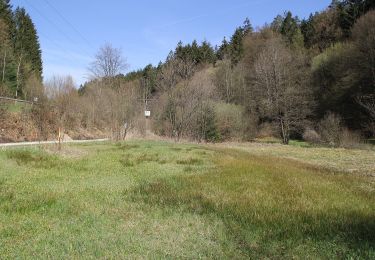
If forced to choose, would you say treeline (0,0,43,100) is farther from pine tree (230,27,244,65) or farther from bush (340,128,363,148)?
pine tree (230,27,244,65)

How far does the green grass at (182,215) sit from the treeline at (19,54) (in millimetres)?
30351

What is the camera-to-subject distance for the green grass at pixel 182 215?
625 centimetres

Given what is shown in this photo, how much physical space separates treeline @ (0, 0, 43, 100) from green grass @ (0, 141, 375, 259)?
30.4 metres

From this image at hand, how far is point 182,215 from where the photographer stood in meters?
8.52

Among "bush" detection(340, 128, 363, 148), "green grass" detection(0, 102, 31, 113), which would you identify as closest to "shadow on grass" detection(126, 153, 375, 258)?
"green grass" detection(0, 102, 31, 113)

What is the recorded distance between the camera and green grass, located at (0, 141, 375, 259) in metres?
6.25

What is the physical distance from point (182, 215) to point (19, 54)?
73.2 meters

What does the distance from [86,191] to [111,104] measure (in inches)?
1498

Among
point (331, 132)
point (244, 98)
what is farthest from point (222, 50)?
point (331, 132)

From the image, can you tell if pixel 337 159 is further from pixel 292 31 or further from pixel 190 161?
pixel 292 31

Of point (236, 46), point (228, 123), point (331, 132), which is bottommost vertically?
point (331, 132)

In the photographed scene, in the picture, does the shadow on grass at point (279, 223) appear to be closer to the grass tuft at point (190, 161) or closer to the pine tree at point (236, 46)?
the grass tuft at point (190, 161)

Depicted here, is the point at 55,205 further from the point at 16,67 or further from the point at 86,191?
the point at 16,67

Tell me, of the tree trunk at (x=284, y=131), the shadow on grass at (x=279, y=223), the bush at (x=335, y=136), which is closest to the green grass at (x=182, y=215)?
the shadow on grass at (x=279, y=223)
